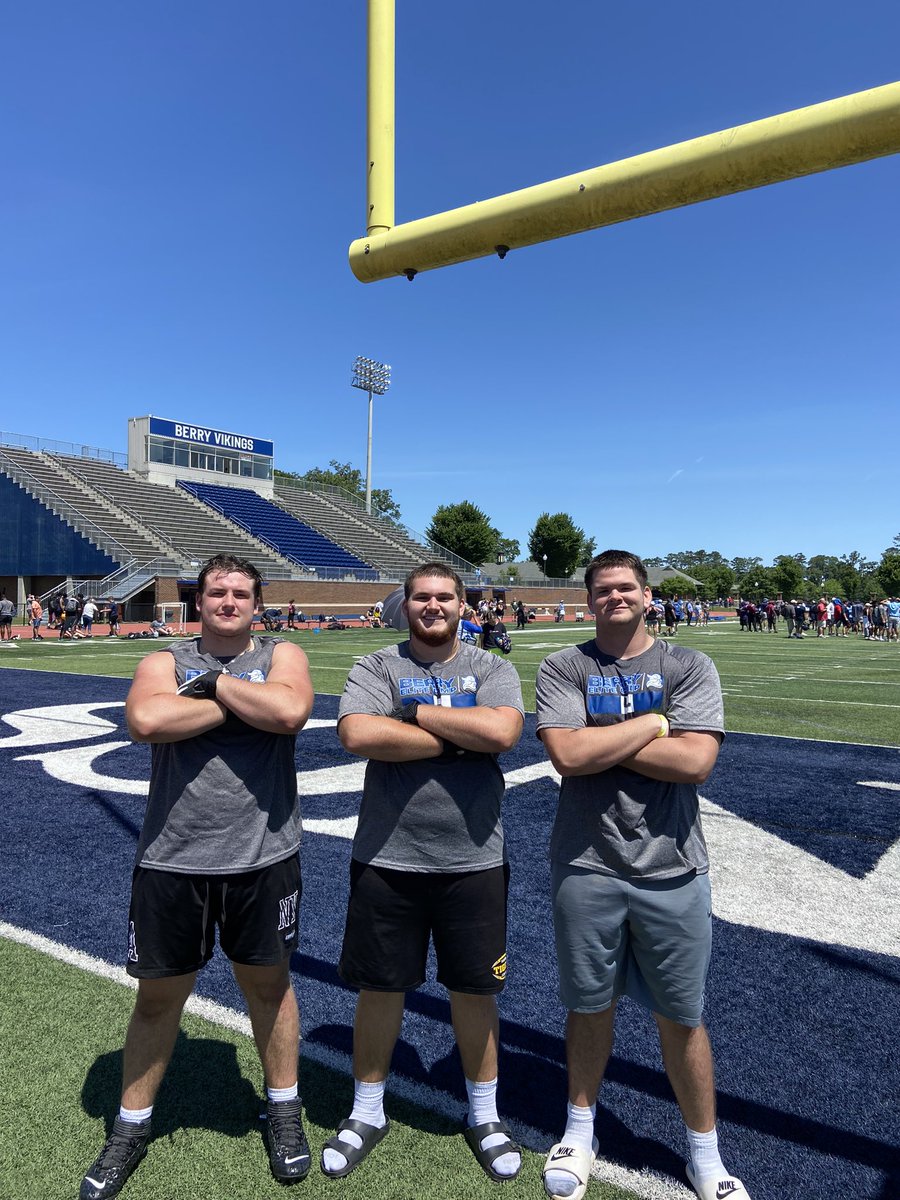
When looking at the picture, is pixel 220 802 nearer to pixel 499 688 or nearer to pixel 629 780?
pixel 499 688

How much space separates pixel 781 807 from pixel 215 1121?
5.13 metres

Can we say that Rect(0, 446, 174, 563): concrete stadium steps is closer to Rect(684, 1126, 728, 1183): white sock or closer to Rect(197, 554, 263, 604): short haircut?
Rect(197, 554, 263, 604): short haircut

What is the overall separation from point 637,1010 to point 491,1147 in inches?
47.3

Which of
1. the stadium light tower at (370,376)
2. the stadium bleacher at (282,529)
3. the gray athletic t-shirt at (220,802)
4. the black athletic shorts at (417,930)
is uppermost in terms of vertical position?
the stadium light tower at (370,376)

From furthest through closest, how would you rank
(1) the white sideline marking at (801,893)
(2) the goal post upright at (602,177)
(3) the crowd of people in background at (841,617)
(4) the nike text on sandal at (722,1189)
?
(3) the crowd of people in background at (841,617) < (1) the white sideline marking at (801,893) < (4) the nike text on sandal at (722,1189) < (2) the goal post upright at (602,177)

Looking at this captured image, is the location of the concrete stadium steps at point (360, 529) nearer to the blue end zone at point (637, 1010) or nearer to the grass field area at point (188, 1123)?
the blue end zone at point (637, 1010)

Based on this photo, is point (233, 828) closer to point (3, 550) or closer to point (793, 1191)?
point (793, 1191)

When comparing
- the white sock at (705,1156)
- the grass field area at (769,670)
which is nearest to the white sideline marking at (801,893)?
the white sock at (705,1156)

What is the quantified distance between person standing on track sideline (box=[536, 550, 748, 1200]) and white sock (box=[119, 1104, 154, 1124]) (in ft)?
4.04

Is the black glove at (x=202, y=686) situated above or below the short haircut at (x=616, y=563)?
below

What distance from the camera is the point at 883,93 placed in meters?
2.07

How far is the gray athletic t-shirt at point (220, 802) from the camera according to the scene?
253 cm

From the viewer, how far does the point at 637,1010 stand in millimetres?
3449

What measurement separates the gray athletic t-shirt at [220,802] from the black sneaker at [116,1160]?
78 centimetres
